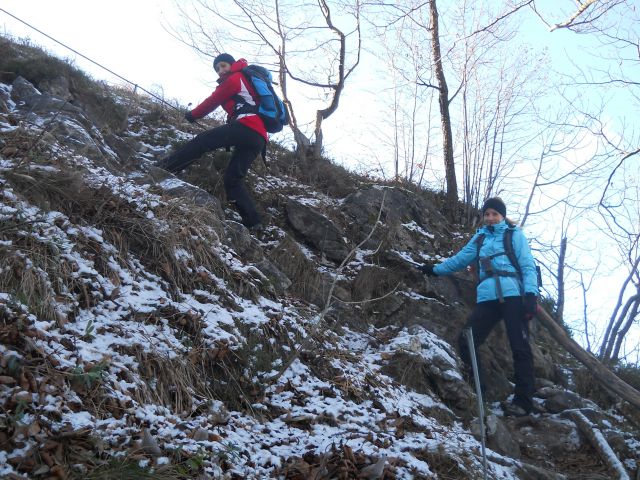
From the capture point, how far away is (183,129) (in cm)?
867

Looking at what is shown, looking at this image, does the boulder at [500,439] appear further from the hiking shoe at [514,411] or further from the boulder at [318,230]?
the boulder at [318,230]

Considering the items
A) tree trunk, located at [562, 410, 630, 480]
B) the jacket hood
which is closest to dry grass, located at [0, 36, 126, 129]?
the jacket hood

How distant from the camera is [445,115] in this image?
10.7m

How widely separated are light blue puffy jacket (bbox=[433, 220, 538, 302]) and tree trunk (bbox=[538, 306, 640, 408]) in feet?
2.27

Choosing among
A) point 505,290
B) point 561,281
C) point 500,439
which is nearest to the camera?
point 500,439

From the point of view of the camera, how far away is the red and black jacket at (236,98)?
658cm

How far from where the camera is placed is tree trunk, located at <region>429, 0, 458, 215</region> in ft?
33.8

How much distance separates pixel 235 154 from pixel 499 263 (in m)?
3.35

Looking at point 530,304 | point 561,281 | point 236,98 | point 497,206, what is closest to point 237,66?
point 236,98

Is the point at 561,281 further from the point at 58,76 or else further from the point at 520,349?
the point at 58,76

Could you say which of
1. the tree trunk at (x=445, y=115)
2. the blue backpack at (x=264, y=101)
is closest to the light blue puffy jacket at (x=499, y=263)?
the blue backpack at (x=264, y=101)

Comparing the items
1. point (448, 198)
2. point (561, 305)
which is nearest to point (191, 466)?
point (448, 198)

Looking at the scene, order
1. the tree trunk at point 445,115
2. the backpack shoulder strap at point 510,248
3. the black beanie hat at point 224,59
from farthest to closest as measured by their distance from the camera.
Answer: the tree trunk at point 445,115
the black beanie hat at point 224,59
the backpack shoulder strap at point 510,248

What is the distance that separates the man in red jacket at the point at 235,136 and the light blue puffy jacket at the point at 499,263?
2489mm
